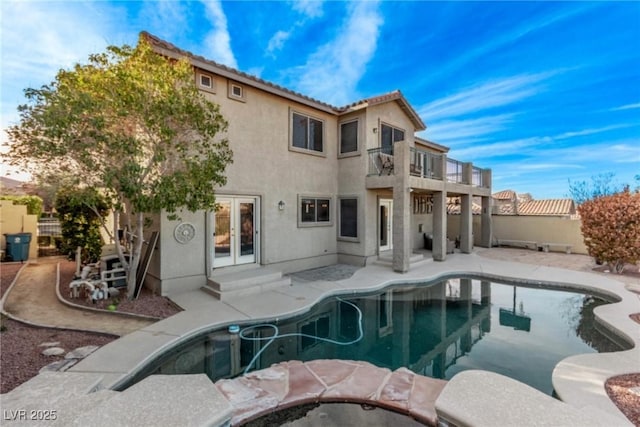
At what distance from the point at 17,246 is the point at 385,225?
53.2 ft

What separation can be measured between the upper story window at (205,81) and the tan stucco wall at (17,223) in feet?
37.6

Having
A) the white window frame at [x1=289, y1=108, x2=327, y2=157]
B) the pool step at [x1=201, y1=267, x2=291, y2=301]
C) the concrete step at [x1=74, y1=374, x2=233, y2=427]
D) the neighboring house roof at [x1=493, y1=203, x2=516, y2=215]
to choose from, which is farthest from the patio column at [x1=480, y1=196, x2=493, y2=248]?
the concrete step at [x1=74, y1=374, x2=233, y2=427]

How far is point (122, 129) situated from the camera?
7.01 m

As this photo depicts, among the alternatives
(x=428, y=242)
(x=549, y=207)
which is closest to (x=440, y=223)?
(x=428, y=242)

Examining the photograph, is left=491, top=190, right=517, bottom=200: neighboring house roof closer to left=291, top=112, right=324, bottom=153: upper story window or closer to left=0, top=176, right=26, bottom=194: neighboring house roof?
left=291, top=112, right=324, bottom=153: upper story window

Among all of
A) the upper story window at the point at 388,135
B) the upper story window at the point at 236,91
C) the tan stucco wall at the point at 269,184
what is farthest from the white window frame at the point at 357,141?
the upper story window at the point at 236,91

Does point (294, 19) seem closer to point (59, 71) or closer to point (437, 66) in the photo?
point (59, 71)

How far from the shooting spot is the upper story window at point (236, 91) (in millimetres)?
9641

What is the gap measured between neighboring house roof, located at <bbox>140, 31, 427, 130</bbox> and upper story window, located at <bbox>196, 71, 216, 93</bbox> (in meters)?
0.25

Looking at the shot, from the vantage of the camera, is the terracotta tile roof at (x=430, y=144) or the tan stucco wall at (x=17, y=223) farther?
the terracotta tile roof at (x=430, y=144)

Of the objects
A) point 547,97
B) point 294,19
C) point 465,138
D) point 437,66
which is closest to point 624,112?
point 547,97

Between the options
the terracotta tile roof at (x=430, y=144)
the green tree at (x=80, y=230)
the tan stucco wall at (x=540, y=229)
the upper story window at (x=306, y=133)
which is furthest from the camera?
the terracotta tile roof at (x=430, y=144)

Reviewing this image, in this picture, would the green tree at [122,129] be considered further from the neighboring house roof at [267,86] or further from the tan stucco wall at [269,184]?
the tan stucco wall at [269,184]

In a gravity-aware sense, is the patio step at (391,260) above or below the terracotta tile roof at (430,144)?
below
